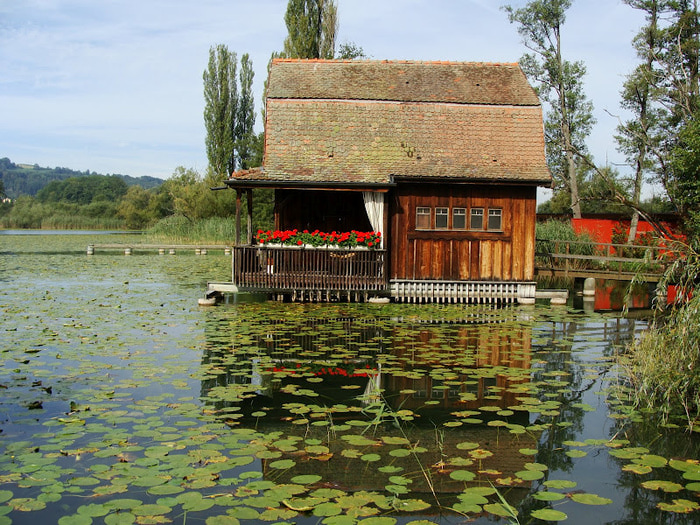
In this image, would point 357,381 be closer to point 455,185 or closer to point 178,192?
point 455,185

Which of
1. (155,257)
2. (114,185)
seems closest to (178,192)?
(155,257)

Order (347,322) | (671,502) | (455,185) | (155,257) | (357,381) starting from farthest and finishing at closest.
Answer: (155,257) < (455,185) < (347,322) < (357,381) < (671,502)

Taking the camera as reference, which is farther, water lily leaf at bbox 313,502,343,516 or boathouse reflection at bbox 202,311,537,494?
boathouse reflection at bbox 202,311,537,494

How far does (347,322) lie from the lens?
13.1 m

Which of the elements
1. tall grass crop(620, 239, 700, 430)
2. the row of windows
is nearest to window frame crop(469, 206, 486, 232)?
the row of windows

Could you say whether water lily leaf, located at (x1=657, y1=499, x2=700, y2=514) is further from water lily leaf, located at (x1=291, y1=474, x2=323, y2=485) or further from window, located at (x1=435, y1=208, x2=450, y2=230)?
window, located at (x1=435, y1=208, x2=450, y2=230)

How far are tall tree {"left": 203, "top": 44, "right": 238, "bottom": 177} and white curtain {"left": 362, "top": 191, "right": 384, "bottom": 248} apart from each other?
3004 cm

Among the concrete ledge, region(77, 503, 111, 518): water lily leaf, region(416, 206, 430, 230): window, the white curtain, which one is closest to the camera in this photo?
region(77, 503, 111, 518): water lily leaf

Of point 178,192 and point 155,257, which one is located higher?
point 178,192

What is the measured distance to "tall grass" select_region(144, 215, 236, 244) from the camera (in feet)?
129

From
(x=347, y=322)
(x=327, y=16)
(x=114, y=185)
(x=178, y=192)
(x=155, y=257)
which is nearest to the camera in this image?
(x=347, y=322)

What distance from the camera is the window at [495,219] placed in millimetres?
16828

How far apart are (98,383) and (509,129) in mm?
13314

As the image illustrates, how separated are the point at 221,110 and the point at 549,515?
44.4 meters
